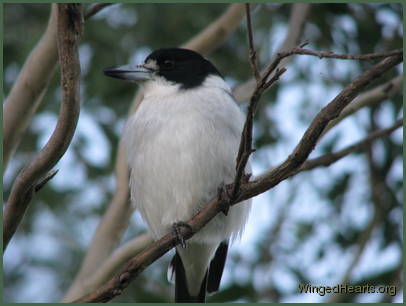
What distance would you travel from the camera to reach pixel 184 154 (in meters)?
2.91

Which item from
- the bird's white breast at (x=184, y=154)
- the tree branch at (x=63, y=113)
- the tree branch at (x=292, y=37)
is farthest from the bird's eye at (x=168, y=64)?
the tree branch at (x=63, y=113)

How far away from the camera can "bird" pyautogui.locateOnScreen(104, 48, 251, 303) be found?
115 inches

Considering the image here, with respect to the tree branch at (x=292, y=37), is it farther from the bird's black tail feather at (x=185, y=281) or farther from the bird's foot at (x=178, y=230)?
the bird's foot at (x=178, y=230)

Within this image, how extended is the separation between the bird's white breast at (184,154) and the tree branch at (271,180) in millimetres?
275

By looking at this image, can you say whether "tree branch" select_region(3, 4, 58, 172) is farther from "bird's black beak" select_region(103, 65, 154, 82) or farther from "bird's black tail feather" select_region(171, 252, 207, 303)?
"bird's black tail feather" select_region(171, 252, 207, 303)

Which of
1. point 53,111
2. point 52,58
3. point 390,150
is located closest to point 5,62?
point 53,111

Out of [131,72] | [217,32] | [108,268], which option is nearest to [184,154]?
[131,72]

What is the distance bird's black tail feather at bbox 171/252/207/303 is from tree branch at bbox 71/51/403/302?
25.3 inches

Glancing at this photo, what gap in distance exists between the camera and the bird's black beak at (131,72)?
3268 mm

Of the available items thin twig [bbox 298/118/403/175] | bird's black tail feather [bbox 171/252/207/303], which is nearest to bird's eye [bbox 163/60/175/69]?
thin twig [bbox 298/118/403/175]

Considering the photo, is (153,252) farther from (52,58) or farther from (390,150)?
(390,150)

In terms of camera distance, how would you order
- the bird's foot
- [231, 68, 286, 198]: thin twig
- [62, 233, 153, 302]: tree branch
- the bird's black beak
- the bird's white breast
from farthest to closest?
[62, 233, 153, 302]: tree branch < the bird's black beak < the bird's white breast < the bird's foot < [231, 68, 286, 198]: thin twig

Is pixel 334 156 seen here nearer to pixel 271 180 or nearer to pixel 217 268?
pixel 217 268

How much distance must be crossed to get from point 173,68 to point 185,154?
63 cm
